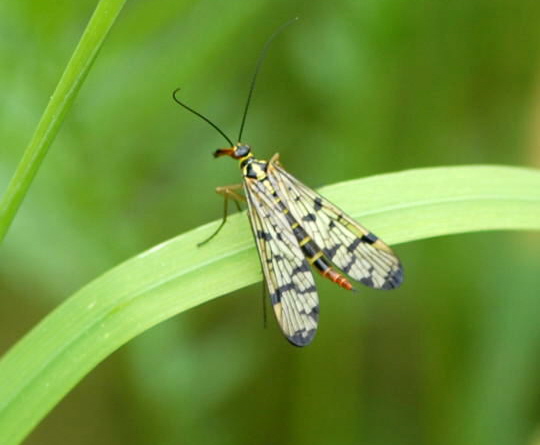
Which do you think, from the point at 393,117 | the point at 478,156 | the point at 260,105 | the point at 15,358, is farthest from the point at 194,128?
the point at 15,358

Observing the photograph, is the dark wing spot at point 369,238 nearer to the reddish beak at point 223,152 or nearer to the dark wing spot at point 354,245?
the dark wing spot at point 354,245

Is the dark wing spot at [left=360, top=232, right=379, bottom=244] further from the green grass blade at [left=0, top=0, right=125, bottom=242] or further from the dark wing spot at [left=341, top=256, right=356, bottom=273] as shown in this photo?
the green grass blade at [left=0, top=0, right=125, bottom=242]

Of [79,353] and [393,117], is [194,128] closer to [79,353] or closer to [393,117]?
Result: [393,117]

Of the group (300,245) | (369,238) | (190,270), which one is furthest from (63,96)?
(300,245)

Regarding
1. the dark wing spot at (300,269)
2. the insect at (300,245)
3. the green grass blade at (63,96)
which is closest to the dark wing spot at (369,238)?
the insect at (300,245)

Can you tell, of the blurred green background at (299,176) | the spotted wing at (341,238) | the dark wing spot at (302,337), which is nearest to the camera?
the dark wing spot at (302,337)

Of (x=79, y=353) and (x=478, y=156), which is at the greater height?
(x=478, y=156)
